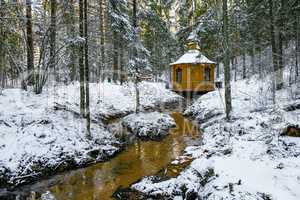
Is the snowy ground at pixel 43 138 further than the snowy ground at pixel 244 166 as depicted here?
Yes

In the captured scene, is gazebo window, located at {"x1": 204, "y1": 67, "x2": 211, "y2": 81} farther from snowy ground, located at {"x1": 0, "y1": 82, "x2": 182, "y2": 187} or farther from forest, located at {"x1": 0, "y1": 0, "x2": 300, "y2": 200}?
snowy ground, located at {"x1": 0, "y1": 82, "x2": 182, "y2": 187}

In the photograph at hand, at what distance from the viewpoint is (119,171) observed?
930 cm

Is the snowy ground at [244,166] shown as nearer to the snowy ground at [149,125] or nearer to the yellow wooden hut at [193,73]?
the snowy ground at [149,125]

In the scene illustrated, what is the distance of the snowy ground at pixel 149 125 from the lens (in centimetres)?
1320

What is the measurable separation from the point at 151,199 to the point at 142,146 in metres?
5.33

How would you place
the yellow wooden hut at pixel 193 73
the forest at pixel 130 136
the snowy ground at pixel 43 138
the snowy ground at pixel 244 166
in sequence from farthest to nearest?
the yellow wooden hut at pixel 193 73, the snowy ground at pixel 43 138, the forest at pixel 130 136, the snowy ground at pixel 244 166

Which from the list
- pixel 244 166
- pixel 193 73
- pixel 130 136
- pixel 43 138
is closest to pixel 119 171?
pixel 43 138

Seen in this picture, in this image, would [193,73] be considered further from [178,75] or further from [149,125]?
[149,125]

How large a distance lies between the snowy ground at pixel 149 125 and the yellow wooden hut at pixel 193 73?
41.5 feet

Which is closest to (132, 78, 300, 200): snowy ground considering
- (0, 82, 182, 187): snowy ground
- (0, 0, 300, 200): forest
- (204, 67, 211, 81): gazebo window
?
(0, 0, 300, 200): forest

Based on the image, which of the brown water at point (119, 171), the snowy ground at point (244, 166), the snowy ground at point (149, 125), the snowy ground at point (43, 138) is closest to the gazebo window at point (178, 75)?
the snowy ground at point (149, 125)

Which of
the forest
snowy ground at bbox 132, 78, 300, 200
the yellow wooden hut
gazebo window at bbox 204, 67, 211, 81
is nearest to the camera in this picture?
snowy ground at bbox 132, 78, 300, 200

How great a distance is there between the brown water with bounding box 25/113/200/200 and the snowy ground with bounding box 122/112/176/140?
63 cm

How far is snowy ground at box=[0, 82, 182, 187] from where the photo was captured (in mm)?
8672
